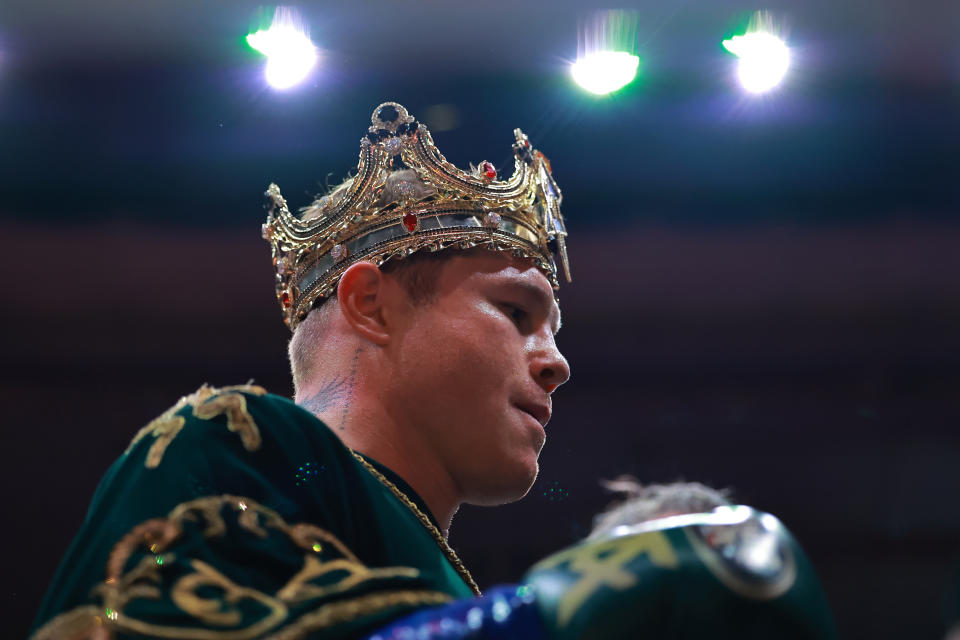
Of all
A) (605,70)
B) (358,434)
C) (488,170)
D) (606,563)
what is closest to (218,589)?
(606,563)

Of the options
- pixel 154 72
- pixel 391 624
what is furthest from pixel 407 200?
pixel 154 72

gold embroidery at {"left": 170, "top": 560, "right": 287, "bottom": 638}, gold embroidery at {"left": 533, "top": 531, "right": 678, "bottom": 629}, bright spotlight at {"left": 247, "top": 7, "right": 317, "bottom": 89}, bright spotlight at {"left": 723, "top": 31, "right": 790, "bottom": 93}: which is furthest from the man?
bright spotlight at {"left": 723, "top": 31, "right": 790, "bottom": 93}

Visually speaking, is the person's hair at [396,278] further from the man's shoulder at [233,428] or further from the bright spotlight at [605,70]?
the bright spotlight at [605,70]

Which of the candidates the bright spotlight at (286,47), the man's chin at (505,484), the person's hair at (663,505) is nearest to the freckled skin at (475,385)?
the man's chin at (505,484)

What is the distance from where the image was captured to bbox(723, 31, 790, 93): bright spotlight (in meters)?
2.40

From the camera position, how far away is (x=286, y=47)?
2.21 m

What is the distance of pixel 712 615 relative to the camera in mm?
710

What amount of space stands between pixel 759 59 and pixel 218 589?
2.09m

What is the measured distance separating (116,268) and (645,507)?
2016 millimetres

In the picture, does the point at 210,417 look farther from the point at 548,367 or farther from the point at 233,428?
the point at 548,367

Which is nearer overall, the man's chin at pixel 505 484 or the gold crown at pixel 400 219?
the man's chin at pixel 505 484

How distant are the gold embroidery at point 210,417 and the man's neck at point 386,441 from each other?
0.32 meters

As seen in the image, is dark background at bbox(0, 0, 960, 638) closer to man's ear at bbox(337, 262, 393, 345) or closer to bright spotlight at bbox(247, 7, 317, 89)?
bright spotlight at bbox(247, 7, 317, 89)

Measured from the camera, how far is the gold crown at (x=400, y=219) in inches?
60.5
